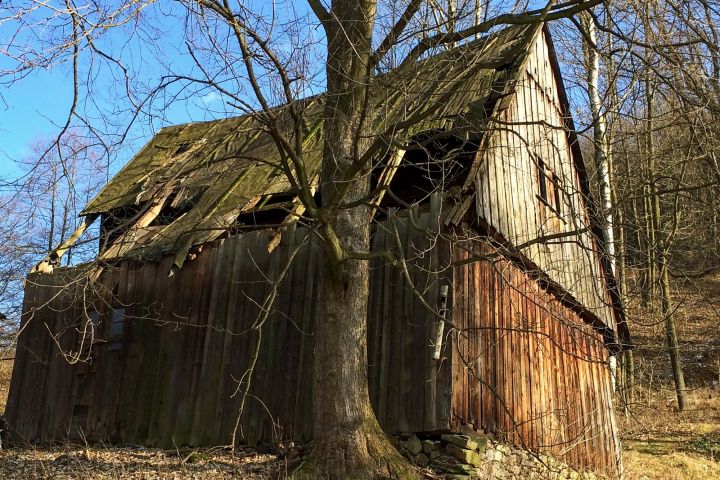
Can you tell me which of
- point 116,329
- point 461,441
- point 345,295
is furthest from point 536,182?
point 116,329

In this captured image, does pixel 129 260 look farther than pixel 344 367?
Yes

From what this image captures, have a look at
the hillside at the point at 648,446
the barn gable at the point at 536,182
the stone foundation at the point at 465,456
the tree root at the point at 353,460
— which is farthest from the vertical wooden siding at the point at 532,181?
the tree root at the point at 353,460

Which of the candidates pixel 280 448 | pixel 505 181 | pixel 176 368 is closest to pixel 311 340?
pixel 280 448

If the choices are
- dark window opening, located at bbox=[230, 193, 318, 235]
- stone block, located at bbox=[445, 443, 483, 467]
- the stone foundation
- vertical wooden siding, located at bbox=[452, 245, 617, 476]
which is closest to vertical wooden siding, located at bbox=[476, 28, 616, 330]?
vertical wooden siding, located at bbox=[452, 245, 617, 476]

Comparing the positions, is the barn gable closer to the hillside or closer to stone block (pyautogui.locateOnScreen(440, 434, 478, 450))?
the hillside

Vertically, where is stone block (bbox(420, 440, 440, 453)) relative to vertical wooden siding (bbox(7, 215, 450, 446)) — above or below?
below

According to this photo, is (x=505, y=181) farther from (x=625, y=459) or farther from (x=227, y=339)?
(x=625, y=459)

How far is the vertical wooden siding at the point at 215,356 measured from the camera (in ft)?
30.4

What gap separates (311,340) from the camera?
10.0m

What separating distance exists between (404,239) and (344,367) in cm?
310

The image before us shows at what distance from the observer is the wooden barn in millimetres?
8984

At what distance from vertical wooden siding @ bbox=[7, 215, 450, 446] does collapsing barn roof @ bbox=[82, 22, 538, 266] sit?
0.56 meters

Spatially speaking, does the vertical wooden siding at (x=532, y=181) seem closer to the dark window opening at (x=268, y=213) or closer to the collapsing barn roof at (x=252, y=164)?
the collapsing barn roof at (x=252, y=164)

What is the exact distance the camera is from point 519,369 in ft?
34.1
